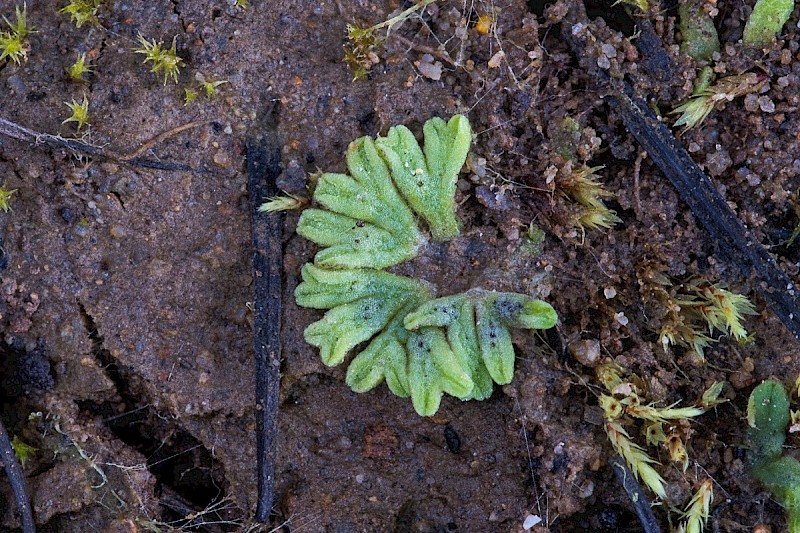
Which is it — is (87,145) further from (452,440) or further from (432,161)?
(452,440)

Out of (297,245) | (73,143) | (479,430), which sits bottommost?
(479,430)

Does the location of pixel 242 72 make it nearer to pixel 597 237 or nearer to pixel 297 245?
pixel 297 245

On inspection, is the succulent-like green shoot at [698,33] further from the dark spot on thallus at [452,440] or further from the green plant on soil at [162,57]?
the green plant on soil at [162,57]

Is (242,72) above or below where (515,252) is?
Result: above

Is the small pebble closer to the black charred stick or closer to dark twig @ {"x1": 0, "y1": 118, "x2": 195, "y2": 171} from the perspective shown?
the black charred stick

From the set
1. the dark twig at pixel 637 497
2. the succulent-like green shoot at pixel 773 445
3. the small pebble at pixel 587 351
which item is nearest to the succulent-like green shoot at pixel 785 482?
the succulent-like green shoot at pixel 773 445

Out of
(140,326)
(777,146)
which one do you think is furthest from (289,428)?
(777,146)

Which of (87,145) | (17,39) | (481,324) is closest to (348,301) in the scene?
→ (481,324)
